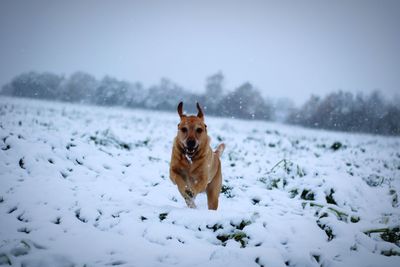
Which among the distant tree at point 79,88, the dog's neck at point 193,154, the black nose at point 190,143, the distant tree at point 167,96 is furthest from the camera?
the distant tree at point 167,96

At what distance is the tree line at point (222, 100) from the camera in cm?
3078

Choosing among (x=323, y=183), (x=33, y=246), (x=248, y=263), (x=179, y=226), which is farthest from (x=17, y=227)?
(x=323, y=183)

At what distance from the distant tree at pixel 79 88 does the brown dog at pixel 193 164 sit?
3627cm

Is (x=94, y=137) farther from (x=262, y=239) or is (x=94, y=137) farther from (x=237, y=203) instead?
(x=262, y=239)

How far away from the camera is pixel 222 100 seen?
38.5m

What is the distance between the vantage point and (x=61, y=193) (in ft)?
13.6

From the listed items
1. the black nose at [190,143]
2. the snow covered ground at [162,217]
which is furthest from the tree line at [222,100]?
the black nose at [190,143]

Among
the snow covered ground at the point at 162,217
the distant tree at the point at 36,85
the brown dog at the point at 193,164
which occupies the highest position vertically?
the distant tree at the point at 36,85

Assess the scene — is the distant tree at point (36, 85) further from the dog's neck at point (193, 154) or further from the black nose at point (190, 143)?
the black nose at point (190, 143)

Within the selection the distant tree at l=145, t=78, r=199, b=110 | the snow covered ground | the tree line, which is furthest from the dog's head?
the distant tree at l=145, t=78, r=199, b=110

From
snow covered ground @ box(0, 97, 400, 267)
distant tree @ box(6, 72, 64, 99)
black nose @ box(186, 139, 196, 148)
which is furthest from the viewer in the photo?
distant tree @ box(6, 72, 64, 99)

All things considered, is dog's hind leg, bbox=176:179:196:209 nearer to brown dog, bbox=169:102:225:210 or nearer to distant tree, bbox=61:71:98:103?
brown dog, bbox=169:102:225:210

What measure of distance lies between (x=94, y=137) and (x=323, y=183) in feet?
21.1

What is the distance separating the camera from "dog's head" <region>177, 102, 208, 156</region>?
4.43 meters
